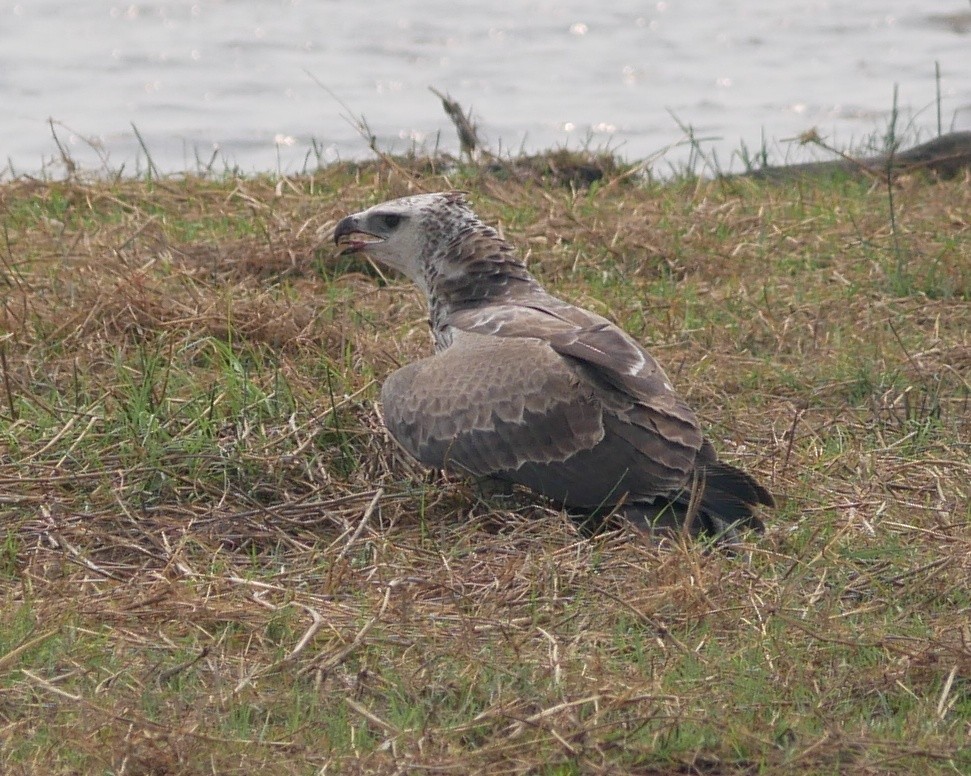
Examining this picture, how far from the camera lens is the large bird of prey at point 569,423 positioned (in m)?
5.21

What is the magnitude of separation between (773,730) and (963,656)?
563mm

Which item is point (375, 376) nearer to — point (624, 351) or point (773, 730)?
point (624, 351)

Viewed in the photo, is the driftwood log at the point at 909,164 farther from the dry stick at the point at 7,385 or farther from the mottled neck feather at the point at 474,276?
the dry stick at the point at 7,385

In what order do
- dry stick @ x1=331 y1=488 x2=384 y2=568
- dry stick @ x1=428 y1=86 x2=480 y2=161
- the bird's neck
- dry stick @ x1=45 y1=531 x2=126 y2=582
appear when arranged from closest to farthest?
dry stick @ x1=45 y1=531 x2=126 y2=582
dry stick @ x1=331 y1=488 x2=384 y2=568
the bird's neck
dry stick @ x1=428 y1=86 x2=480 y2=161

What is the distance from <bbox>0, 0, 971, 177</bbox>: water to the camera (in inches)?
453

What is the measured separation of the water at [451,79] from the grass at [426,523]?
194cm

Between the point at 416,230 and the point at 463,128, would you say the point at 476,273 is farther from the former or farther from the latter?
the point at 463,128

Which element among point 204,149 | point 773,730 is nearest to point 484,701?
point 773,730

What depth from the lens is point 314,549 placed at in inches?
201

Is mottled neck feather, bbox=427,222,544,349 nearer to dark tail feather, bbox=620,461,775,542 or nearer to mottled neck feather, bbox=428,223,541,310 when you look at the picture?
mottled neck feather, bbox=428,223,541,310

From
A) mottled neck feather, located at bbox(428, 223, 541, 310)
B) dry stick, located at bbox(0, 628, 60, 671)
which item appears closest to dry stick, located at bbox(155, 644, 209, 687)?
dry stick, located at bbox(0, 628, 60, 671)

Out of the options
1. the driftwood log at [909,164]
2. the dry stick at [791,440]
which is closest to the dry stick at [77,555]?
the dry stick at [791,440]

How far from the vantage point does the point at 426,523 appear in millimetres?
5348

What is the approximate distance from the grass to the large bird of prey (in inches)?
5.7
